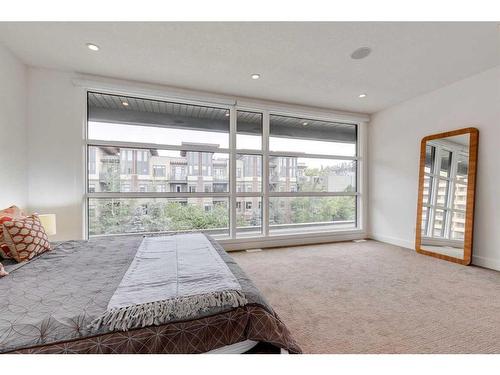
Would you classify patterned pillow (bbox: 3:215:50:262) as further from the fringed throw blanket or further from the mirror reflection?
the mirror reflection

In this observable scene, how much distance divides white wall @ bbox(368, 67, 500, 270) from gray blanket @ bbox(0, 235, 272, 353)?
11.4ft

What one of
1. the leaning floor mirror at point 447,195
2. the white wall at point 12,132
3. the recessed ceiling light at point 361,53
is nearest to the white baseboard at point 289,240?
the leaning floor mirror at point 447,195

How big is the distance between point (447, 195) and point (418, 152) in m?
0.83

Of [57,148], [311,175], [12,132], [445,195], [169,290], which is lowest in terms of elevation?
[169,290]

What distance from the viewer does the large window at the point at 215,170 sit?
327cm

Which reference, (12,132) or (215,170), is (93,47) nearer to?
(12,132)

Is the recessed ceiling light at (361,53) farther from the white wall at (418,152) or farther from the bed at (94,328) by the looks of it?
the bed at (94,328)

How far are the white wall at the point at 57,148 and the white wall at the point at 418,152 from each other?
497 centimetres

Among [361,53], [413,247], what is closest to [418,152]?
[413,247]

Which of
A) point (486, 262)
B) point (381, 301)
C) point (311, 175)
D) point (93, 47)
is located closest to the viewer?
point (381, 301)

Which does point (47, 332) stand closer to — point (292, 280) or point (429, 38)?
point (292, 280)

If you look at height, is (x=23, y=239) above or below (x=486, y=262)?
above

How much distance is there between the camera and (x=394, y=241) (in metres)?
4.07

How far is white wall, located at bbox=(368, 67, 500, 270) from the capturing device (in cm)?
286
